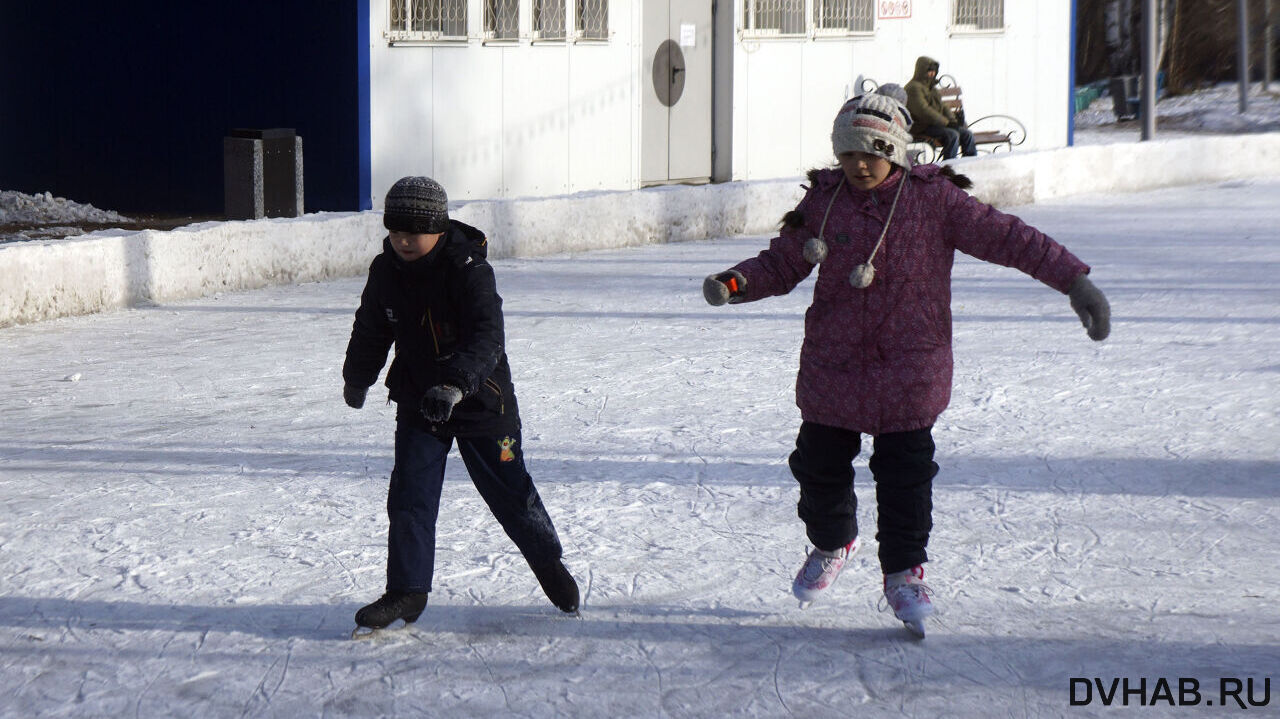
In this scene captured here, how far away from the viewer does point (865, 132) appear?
3854 mm

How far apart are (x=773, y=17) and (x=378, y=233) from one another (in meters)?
7.24

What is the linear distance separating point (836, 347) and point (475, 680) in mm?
A: 1170

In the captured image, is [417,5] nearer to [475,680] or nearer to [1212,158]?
[1212,158]

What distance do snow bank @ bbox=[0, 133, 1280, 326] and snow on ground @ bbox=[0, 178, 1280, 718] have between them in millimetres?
490

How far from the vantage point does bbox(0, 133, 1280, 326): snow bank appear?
29.7 ft

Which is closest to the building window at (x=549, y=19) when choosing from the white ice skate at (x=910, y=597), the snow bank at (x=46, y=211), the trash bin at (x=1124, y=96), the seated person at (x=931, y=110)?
the seated person at (x=931, y=110)

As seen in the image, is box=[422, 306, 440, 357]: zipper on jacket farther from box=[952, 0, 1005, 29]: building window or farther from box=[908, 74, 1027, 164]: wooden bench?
box=[952, 0, 1005, 29]: building window

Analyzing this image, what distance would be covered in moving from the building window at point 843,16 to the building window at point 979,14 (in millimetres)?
1464

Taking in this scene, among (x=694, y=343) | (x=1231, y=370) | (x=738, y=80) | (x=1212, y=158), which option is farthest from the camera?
(x=1212, y=158)

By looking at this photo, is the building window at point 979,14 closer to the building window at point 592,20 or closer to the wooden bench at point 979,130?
the wooden bench at point 979,130

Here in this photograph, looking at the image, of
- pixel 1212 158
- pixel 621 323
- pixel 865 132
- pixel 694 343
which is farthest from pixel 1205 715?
pixel 1212 158

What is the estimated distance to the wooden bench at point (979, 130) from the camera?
1711 centimetres

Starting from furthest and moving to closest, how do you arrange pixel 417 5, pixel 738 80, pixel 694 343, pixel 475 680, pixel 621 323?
pixel 738 80 < pixel 417 5 < pixel 621 323 < pixel 694 343 < pixel 475 680
